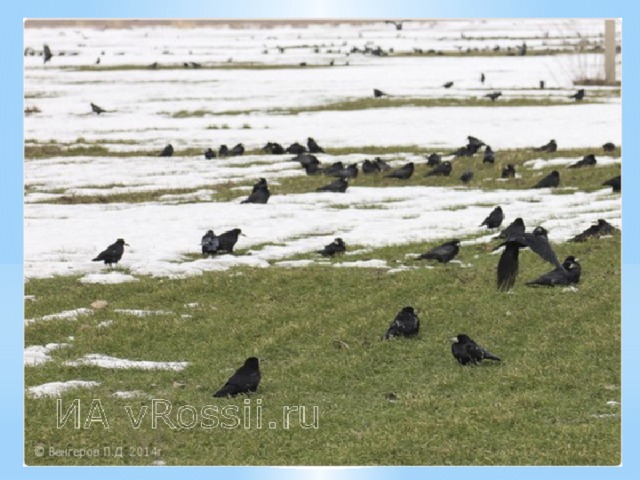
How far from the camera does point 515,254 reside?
16281 millimetres

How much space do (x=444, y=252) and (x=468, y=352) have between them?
5918 millimetres

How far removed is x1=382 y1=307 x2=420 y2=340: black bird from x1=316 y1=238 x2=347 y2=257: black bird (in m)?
5.49

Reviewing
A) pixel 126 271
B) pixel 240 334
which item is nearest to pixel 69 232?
pixel 126 271

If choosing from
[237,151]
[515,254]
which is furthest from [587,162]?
[515,254]

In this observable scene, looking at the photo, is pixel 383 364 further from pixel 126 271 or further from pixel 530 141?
pixel 530 141

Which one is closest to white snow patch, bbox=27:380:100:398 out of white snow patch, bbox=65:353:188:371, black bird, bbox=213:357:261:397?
white snow patch, bbox=65:353:188:371

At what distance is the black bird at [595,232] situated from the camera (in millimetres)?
21719

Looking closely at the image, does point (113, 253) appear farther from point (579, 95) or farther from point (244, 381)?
point (579, 95)

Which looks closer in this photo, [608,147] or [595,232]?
[595,232]

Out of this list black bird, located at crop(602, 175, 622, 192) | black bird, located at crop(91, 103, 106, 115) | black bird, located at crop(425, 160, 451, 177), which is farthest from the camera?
black bird, located at crop(91, 103, 106, 115)

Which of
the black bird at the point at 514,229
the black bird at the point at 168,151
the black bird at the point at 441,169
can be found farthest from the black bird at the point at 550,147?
the black bird at the point at 514,229

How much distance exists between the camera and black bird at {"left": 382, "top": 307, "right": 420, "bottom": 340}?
16.0m

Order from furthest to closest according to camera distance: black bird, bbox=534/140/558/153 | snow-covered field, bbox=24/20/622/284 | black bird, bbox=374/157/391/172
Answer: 1. black bird, bbox=534/140/558/153
2. black bird, bbox=374/157/391/172
3. snow-covered field, bbox=24/20/622/284

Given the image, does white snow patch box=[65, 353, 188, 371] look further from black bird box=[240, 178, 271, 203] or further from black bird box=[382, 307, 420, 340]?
black bird box=[240, 178, 271, 203]
